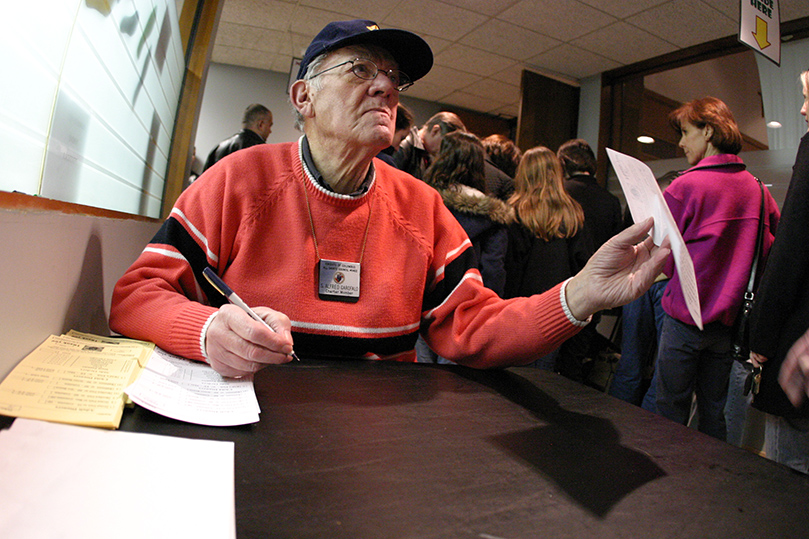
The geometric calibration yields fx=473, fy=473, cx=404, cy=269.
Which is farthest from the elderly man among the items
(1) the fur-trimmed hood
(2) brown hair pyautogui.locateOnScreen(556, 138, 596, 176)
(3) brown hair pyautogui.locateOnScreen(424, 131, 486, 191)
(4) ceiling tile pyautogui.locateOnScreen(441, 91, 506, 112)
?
(4) ceiling tile pyautogui.locateOnScreen(441, 91, 506, 112)

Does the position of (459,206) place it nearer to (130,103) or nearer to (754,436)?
(130,103)

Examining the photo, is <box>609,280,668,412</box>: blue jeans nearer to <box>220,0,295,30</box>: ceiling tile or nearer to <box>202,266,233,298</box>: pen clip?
<box>202,266,233,298</box>: pen clip

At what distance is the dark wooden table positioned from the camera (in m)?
0.44

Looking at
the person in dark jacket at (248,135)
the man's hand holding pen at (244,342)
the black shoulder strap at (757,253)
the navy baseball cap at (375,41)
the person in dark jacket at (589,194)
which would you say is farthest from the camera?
the person in dark jacket at (248,135)

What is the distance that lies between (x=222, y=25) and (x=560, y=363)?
479 centimetres

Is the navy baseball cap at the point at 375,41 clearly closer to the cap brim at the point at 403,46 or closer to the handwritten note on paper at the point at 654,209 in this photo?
the cap brim at the point at 403,46

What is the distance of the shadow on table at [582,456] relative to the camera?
53 cm

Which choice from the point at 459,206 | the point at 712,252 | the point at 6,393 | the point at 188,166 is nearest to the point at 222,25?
the point at 188,166

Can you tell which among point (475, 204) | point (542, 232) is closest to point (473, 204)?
point (475, 204)

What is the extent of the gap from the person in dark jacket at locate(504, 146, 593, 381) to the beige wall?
6.17 ft

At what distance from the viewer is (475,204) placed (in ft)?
7.52

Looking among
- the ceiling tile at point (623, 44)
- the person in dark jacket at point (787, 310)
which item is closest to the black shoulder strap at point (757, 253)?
the person in dark jacket at point (787, 310)

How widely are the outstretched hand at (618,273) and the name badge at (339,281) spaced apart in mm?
471

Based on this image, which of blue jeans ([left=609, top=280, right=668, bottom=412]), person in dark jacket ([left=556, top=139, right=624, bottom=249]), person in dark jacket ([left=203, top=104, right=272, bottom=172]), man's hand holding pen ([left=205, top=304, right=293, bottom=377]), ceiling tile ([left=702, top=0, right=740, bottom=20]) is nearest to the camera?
man's hand holding pen ([left=205, top=304, right=293, bottom=377])
